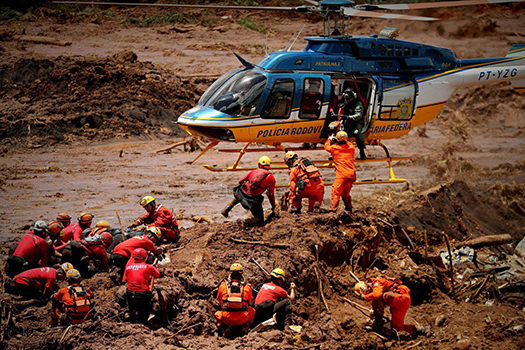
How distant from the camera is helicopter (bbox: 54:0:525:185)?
13.0m

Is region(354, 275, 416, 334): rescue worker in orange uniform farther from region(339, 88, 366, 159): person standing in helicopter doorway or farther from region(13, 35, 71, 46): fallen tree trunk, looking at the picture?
region(13, 35, 71, 46): fallen tree trunk

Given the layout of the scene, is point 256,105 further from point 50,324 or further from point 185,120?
point 50,324

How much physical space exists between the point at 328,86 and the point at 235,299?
262 inches

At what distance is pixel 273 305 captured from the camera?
959cm

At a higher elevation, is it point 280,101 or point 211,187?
point 280,101

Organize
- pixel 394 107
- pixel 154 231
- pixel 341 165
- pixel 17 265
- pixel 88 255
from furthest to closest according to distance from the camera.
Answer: pixel 394 107 → pixel 341 165 → pixel 154 231 → pixel 88 255 → pixel 17 265

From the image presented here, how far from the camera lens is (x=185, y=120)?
13094mm

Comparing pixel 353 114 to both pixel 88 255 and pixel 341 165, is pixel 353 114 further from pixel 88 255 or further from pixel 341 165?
pixel 88 255

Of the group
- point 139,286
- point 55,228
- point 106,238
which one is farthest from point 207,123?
point 139,286

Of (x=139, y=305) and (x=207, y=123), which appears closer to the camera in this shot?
(x=139, y=305)

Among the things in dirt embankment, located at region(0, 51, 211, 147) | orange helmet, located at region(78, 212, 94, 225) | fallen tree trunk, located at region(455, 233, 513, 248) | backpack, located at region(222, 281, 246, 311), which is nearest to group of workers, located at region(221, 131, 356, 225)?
backpack, located at region(222, 281, 246, 311)

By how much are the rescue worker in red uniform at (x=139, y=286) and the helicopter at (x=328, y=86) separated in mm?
4525

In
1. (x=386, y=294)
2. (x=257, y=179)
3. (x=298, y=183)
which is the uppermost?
(x=257, y=179)

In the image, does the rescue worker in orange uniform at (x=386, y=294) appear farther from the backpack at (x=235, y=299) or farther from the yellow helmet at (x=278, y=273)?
the backpack at (x=235, y=299)
